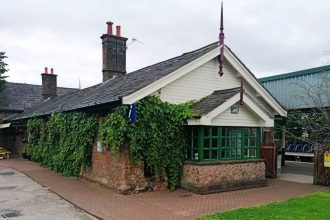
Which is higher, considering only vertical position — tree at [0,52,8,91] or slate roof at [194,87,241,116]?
tree at [0,52,8,91]

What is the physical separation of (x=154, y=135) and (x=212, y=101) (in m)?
2.34

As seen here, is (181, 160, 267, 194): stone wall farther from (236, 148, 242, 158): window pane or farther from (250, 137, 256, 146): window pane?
(250, 137, 256, 146): window pane

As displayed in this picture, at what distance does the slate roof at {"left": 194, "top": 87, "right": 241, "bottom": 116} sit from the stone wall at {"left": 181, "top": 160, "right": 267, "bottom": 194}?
5.51 ft

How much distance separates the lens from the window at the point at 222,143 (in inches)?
465

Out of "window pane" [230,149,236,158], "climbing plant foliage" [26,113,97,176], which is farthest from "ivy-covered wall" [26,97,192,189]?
"window pane" [230,149,236,158]

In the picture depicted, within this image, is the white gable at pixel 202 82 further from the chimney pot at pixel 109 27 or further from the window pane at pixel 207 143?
the chimney pot at pixel 109 27

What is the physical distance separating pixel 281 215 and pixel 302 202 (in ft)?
6.32

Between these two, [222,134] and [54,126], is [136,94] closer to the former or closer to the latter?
[222,134]

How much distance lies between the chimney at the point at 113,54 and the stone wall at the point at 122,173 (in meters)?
7.80

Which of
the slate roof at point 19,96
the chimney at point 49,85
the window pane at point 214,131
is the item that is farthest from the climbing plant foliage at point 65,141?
the slate roof at point 19,96

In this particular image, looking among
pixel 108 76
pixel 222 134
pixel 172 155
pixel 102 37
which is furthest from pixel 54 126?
pixel 222 134

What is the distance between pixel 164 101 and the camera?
1212cm

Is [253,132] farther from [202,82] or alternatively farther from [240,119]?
[202,82]

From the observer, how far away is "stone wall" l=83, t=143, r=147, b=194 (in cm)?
1119
